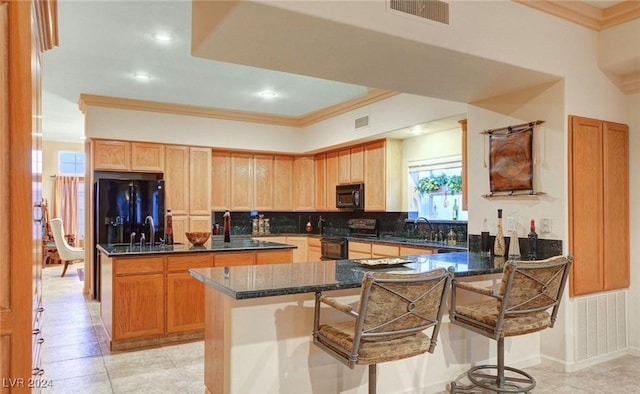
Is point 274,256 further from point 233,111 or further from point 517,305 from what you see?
point 233,111

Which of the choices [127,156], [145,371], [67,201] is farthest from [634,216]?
[67,201]

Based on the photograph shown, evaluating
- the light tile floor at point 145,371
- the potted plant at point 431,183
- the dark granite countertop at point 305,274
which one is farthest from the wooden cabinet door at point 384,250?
the light tile floor at point 145,371

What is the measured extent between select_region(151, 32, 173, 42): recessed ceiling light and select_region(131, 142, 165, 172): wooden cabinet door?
260 cm

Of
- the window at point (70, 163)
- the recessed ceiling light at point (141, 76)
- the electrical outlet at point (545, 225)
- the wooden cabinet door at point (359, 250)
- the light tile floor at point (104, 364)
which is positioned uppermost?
the recessed ceiling light at point (141, 76)

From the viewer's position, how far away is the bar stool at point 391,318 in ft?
6.54

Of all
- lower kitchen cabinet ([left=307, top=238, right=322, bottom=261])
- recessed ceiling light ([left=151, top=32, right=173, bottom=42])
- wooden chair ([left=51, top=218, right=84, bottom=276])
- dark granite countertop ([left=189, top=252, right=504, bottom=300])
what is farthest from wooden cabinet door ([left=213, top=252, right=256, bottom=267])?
wooden chair ([left=51, top=218, right=84, bottom=276])

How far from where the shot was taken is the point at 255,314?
7.87ft

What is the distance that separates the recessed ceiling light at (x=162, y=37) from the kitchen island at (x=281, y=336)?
2.11 m

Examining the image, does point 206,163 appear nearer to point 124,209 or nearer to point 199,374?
point 124,209

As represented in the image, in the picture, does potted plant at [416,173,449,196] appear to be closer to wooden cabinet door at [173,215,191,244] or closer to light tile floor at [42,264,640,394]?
light tile floor at [42,264,640,394]

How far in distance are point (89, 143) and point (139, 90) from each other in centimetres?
122

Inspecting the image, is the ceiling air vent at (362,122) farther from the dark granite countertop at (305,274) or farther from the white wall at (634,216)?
the white wall at (634,216)

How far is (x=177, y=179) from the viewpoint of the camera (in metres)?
6.22

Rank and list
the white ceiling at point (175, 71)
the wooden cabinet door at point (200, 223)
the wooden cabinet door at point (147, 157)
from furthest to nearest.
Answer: the wooden cabinet door at point (200, 223) → the wooden cabinet door at point (147, 157) → the white ceiling at point (175, 71)
